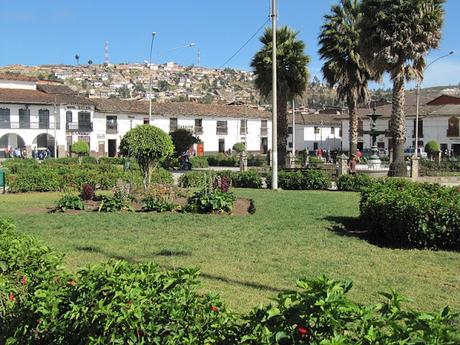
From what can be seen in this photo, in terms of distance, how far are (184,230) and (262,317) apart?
334 inches

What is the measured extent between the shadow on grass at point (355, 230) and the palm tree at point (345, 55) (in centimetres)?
2133

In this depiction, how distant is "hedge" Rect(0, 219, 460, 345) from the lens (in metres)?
2.64

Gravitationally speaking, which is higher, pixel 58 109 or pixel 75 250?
pixel 58 109

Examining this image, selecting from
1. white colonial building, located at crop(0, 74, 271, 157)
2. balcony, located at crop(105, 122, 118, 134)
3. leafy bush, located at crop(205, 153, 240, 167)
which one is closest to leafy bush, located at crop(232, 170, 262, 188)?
leafy bush, located at crop(205, 153, 240, 167)

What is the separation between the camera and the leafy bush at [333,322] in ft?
8.19

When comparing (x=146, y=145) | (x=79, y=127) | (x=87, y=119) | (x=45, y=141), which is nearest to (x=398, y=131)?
(x=146, y=145)

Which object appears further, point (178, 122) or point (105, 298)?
point (178, 122)

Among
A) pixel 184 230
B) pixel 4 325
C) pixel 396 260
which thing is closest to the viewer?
pixel 4 325

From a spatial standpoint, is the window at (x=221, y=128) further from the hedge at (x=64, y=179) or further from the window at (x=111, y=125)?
the hedge at (x=64, y=179)

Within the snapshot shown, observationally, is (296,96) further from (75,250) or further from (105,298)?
(105,298)

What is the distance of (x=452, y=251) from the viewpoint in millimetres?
9445

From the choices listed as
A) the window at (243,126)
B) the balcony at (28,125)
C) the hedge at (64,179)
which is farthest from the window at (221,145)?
the hedge at (64,179)

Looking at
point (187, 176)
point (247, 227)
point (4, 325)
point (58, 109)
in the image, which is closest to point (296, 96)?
point (187, 176)

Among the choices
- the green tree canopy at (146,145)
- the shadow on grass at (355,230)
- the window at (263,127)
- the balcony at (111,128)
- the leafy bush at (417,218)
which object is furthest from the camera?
the window at (263,127)
